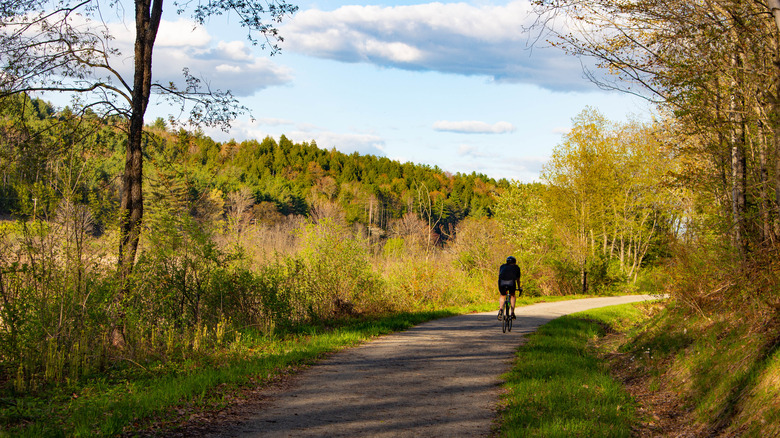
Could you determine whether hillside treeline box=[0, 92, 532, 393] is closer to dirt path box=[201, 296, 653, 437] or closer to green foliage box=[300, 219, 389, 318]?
green foliage box=[300, 219, 389, 318]

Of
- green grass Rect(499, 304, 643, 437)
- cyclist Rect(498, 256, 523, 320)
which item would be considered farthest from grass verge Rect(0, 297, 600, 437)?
cyclist Rect(498, 256, 523, 320)

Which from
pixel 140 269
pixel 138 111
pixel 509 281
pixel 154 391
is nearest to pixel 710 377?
pixel 509 281

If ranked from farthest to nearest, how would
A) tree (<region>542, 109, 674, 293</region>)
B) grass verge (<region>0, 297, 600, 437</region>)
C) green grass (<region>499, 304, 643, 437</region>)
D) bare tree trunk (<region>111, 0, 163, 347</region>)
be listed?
tree (<region>542, 109, 674, 293</region>) → bare tree trunk (<region>111, 0, 163, 347</region>) → green grass (<region>499, 304, 643, 437</region>) → grass verge (<region>0, 297, 600, 437</region>)

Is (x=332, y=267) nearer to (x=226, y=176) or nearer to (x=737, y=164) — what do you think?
(x=737, y=164)

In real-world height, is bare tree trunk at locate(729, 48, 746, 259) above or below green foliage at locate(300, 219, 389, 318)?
above

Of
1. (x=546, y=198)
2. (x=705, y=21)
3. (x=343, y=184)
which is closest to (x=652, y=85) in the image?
(x=705, y=21)

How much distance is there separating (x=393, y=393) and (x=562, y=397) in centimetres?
223

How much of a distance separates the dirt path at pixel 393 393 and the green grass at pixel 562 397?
30 cm

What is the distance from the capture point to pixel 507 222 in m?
45.9

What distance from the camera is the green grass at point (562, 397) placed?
6008 millimetres

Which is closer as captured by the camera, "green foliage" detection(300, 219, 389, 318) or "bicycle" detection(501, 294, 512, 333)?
"bicycle" detection(501, 294, 512, 333)

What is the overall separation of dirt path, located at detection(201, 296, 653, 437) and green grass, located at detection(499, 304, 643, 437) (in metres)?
0.30

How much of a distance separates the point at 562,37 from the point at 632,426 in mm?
5804

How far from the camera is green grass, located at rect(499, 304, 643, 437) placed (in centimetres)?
601
